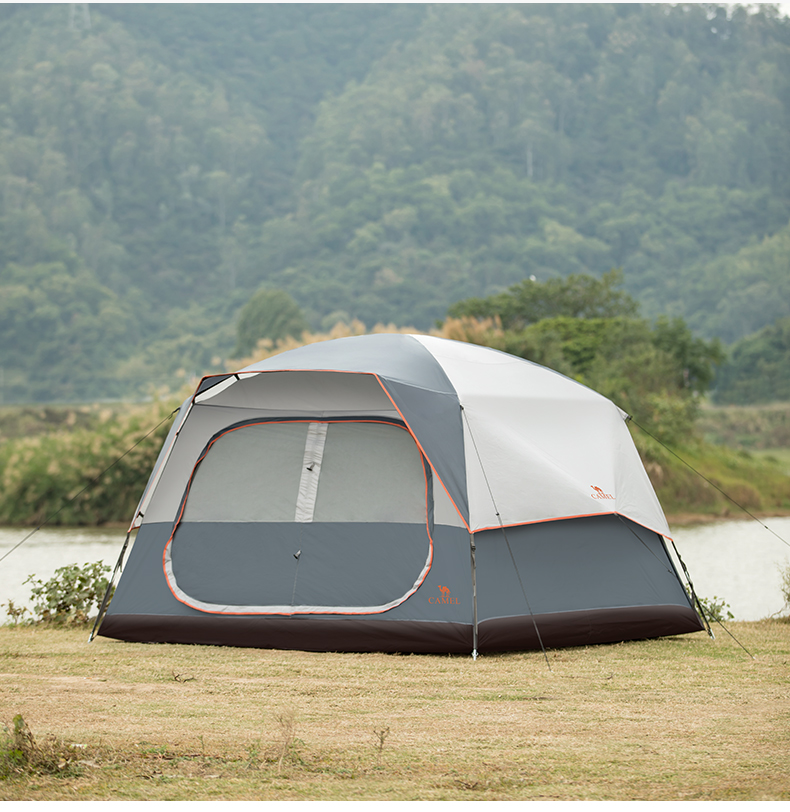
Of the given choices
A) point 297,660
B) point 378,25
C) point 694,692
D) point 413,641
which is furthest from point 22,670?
point 378,25

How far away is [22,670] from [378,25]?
111918 millimetres

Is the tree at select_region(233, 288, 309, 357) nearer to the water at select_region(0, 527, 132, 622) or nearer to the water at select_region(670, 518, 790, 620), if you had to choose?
the water at select_region(0, 527, 132, 622)

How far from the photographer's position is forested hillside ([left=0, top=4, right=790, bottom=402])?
7106 cm

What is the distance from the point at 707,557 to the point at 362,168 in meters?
77.2

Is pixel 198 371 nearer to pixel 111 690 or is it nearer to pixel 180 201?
pixel 180 201

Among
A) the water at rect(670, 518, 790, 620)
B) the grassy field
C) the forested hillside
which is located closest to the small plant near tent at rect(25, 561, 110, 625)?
the grassy field

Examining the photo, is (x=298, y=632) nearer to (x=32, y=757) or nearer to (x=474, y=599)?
(x=474, y=599)

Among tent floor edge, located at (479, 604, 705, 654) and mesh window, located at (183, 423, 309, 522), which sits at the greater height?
mesh window, located at (183, 423, 309, 522)

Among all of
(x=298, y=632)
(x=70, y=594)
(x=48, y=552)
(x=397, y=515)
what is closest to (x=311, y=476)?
(x=397, y=515)

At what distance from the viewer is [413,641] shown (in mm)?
5480

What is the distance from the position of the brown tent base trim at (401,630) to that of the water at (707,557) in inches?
132

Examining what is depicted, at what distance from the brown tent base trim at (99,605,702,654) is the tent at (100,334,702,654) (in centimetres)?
1

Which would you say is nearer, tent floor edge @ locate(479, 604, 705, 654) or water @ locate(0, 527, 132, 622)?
tent floor edge @ locate(479, 604, 705, 654)

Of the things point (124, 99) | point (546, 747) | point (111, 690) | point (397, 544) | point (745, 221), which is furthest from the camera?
point (124, 99)
